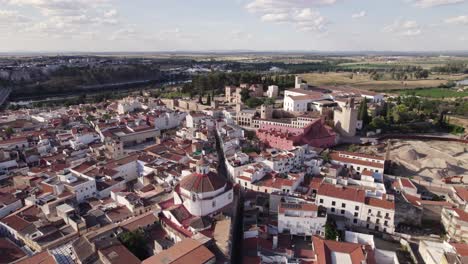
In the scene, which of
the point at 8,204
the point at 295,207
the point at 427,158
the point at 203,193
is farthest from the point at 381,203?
the point at 8,204

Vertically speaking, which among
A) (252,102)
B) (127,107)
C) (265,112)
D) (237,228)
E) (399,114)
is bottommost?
(237,228)

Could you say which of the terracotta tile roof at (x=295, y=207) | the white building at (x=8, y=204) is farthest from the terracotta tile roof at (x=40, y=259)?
the terracotta tile roof at (x=295, y=207)

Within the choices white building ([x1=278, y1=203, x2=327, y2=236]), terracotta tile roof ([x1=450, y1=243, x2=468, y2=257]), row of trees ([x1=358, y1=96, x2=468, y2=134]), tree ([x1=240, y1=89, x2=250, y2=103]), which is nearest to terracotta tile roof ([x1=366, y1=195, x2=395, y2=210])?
white building ([x1=278, y1=203, x2=327, y2=236])

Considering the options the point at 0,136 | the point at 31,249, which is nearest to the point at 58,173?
→ the point at 31,249

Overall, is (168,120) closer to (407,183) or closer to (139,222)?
(139,222)

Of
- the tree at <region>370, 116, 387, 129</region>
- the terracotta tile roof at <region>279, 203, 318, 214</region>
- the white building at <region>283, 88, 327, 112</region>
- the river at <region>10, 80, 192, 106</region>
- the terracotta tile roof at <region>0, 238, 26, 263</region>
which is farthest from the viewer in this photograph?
the river at <region>10, 80, 192, 106</region>

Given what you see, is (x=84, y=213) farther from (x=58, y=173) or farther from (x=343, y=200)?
(x=343, y=200)

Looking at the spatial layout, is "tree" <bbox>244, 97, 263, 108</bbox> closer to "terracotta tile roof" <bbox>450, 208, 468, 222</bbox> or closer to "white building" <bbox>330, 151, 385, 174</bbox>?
"white building" <bbox>330, 151, 385, 174</bbox>
